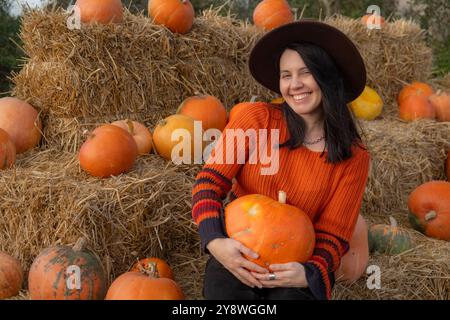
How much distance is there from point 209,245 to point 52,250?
0.77m

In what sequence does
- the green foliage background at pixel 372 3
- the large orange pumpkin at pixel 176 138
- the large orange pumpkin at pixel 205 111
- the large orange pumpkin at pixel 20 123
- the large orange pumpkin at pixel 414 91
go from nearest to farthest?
the large orange pumpkin at pixel 176 138, the large orange pumpkin at pixel 20 123, the large orange pumpkin at pixel 205 111, the large orange pumpkin at pixel 414 91, the green foliage background at pixel 372 3

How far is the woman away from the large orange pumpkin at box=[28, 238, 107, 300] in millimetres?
523

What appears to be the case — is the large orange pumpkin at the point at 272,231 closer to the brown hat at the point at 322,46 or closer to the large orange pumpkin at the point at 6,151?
the brown hat at the point at 322,46

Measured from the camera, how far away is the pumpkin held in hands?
2.93 meters

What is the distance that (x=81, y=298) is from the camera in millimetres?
2164

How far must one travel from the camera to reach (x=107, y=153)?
2650 mm

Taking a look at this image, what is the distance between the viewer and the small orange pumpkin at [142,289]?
2010 mm

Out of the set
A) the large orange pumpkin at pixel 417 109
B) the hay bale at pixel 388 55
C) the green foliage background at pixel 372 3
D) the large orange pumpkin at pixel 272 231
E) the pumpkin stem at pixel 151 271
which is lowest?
the pumpkin stem at pixel 151 271

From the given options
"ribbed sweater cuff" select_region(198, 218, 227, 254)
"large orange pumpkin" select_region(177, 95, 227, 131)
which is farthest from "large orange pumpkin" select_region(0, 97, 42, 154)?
"ribbed sweater cuff" select_region(198, 218, 227, 254)

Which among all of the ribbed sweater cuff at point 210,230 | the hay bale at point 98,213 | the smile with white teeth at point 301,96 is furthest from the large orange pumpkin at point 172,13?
the ribbed sweater cuff at point 210,230

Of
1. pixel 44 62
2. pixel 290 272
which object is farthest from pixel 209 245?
pixel 44 62

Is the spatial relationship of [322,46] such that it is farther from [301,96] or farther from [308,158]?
[308,158]

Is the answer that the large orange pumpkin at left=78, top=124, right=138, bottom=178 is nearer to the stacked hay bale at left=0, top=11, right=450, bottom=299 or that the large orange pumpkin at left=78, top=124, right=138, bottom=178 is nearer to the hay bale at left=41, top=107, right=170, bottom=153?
the stacked hay bale at left=0, top=11, right=450, bottom=299

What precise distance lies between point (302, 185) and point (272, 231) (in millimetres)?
249
